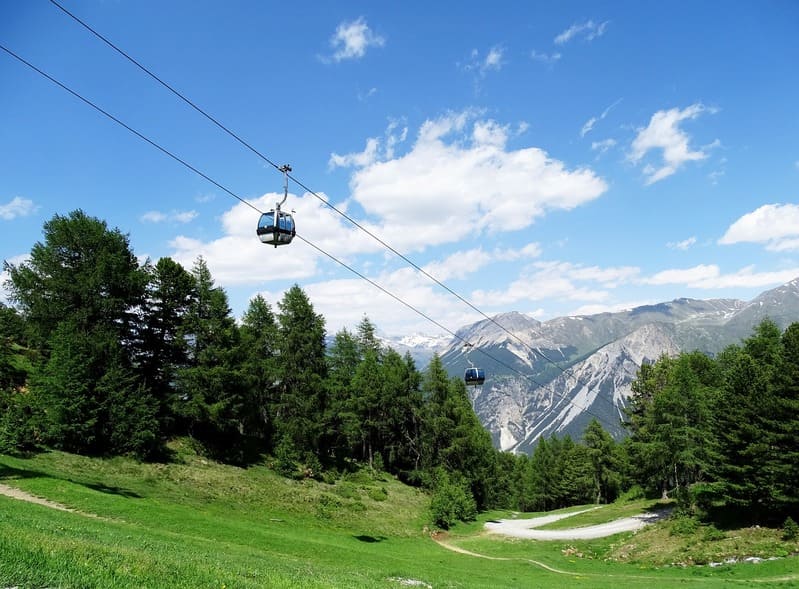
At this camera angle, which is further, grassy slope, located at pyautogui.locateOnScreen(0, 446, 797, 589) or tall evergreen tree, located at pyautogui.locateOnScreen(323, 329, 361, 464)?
tall evergreen tree, located at pyautogui.locateOnScreen(323, 329, 361, 464)

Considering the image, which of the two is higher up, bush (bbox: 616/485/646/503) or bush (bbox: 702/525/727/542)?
bush (bbox: 702/525/727/542)

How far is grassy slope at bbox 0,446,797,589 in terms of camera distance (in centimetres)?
1027

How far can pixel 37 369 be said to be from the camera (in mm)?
40406

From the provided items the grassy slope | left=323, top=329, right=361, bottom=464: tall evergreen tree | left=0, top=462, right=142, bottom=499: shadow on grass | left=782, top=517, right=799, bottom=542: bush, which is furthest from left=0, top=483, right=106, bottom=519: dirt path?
left=782, top=517, right=799, bottom=542: bush

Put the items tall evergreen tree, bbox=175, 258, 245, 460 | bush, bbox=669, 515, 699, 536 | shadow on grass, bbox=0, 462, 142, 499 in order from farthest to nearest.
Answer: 1. tall evergreen tree, bbox=175, 258, 245, 460
2. bush, bbox=669, 515, 699, 536
3. shadow on grass, bbox=0, 462, 142, 499

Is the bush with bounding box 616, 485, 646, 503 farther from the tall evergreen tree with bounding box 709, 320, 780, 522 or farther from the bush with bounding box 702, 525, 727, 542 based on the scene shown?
the bush with bounding box 702, 525, 727, 542

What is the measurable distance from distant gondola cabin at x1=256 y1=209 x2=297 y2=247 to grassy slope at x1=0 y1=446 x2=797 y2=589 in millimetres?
10761

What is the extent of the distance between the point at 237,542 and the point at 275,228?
17866 mm

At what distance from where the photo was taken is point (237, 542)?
2577 centimetres

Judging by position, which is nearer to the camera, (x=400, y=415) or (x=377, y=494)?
(x=377, y=494)

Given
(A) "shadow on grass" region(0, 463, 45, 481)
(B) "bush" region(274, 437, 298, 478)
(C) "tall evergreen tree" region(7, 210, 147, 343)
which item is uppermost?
(C) "tall evergreen tree" region(7, 210, 147, 343)

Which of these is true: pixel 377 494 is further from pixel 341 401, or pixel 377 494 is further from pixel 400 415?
pixel 400 415

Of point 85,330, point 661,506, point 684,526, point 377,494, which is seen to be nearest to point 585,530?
point 684,526

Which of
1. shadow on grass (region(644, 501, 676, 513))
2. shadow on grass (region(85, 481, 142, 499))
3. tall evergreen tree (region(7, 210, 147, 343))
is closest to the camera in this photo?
shadow on grass (region(85, 481, 142, 499))
